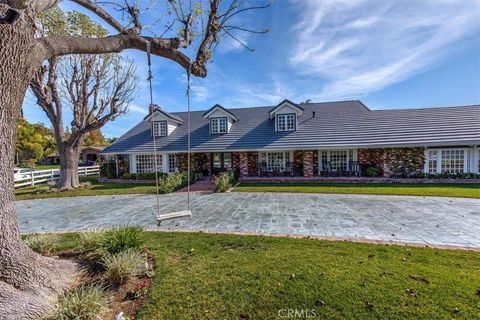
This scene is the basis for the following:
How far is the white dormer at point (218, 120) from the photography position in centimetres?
1973

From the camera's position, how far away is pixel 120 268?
3.54 metres

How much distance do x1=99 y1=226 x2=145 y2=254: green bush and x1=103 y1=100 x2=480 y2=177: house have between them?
12.3 meters

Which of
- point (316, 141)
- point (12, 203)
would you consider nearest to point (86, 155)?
point (316, 141)

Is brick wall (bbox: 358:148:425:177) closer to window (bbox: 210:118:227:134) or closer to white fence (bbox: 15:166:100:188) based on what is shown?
window (bbox: 210:118:227:134)

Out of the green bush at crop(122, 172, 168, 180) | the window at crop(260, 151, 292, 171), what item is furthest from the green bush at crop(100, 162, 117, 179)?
the window at crop(260, 151, 292, 171)

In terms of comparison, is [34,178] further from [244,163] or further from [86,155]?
[86,155]

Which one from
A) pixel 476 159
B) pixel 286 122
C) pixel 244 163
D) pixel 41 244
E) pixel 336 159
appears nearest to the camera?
pixel 41 244

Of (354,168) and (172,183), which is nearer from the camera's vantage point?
(172,183)

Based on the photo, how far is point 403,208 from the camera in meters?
8.14

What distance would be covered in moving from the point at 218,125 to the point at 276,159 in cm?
593

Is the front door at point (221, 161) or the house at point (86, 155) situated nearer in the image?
the front door at point (221, 161)

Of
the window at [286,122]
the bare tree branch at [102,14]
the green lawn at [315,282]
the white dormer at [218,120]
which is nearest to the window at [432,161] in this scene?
the window at [286,122]

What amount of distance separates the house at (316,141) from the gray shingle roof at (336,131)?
52 mm

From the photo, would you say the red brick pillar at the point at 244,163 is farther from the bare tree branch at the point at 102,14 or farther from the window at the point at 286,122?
the bare tree branch at the point at 102,14
